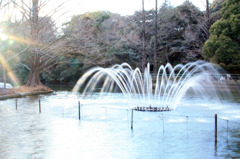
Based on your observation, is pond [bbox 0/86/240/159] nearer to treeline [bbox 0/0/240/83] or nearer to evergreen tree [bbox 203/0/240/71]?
evergreen tree [bbox 203/0/240/71]

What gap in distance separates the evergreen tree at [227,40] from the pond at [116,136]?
17.1 m

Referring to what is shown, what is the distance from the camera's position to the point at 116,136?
1123cm

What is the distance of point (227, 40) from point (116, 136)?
2492 cm

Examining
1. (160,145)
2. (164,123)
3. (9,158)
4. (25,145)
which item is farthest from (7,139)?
(164,123)

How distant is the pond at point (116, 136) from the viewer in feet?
29.9

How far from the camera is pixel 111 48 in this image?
4697 cm

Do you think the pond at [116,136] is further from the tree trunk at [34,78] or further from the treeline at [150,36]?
the treeline at [150,36]

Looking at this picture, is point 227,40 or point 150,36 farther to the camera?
point 150,36

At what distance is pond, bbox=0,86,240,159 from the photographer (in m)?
9.11

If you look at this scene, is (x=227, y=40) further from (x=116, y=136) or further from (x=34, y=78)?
(x=116, y=136)

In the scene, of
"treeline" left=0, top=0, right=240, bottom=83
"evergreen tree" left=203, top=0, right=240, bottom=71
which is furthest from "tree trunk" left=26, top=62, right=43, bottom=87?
"evergreen tree" left=203, top=0, right=240, bottom=71

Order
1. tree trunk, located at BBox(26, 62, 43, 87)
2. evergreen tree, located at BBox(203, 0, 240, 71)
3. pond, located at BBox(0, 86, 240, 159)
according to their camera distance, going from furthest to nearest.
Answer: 1. tree trunk, located at BBox(26, 62, 43, 87)
2. evergreen tree, located at BBox(203, 0, 240, 71)
3. pond, located at BBox(0, 86, 240, 159)

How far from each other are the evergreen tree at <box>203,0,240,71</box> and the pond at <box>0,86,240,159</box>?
17137 mm

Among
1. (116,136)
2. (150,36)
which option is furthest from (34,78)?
(116,136)
